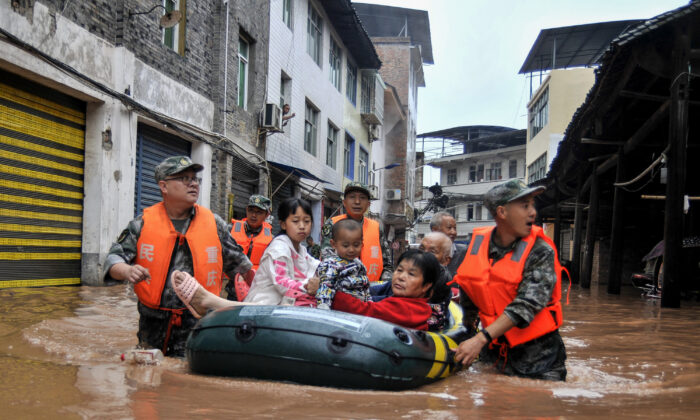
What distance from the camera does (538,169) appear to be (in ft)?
115

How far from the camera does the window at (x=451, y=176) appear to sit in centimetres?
5147

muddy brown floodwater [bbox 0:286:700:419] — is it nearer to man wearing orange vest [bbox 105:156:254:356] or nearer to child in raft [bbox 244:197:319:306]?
man wearing orange vest [bbox 105:156:254:356]

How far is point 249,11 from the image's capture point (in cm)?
1388

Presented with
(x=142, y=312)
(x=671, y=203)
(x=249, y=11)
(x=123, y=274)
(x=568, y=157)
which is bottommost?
(x=142, y=312)

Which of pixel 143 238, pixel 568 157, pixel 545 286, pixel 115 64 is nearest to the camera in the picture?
pixel 545 286

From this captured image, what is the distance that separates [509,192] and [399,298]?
963 millimetres

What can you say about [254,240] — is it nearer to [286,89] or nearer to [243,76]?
[243,76]

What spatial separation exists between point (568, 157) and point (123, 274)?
46.8ft

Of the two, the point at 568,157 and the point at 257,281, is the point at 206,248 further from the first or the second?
the point at 568,157

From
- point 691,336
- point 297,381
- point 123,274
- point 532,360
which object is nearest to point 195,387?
point 297,381

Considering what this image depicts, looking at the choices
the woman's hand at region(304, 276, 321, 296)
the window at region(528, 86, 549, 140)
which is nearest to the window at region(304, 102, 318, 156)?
the woman's hand at region(304, 276, 321, 296)

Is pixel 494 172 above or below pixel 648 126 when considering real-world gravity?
above

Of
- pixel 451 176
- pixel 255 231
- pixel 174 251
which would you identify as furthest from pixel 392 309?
pixel 451 176

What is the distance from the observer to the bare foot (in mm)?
3820
